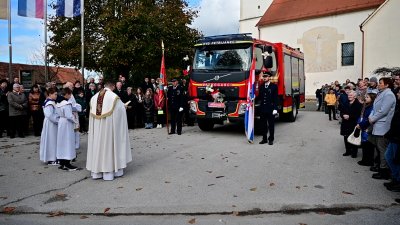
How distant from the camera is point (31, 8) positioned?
52.5 feet

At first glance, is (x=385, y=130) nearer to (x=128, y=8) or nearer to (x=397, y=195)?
(x=397, y=195)

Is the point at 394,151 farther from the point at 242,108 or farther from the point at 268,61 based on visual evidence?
the point at 268,61

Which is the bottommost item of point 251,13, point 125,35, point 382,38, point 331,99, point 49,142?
point 49,142

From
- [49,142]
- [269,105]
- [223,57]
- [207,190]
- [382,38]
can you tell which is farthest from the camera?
[382,38]

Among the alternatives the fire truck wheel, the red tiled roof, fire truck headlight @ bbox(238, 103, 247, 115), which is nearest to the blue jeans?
fire truck headlight @ bbox(238, 103, 247, 115)

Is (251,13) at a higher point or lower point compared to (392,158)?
higher

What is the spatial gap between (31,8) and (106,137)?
11634 millimetres

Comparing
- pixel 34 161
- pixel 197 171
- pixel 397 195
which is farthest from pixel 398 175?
pixel 34 161

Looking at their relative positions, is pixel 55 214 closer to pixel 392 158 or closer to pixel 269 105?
pixel 392 158

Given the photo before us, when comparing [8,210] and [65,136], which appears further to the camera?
[65,136]

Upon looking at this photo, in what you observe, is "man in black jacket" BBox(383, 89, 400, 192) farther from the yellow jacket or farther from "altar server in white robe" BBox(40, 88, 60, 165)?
the yellow jacket

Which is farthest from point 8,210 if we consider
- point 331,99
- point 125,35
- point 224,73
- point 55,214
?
point 125,35

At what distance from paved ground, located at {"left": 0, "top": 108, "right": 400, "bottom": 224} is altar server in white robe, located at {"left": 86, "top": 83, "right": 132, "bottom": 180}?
0.93ft

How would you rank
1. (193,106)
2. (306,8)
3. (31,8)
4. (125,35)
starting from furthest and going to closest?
(306,8)
(125,35)
(31,8)
(193,106)
